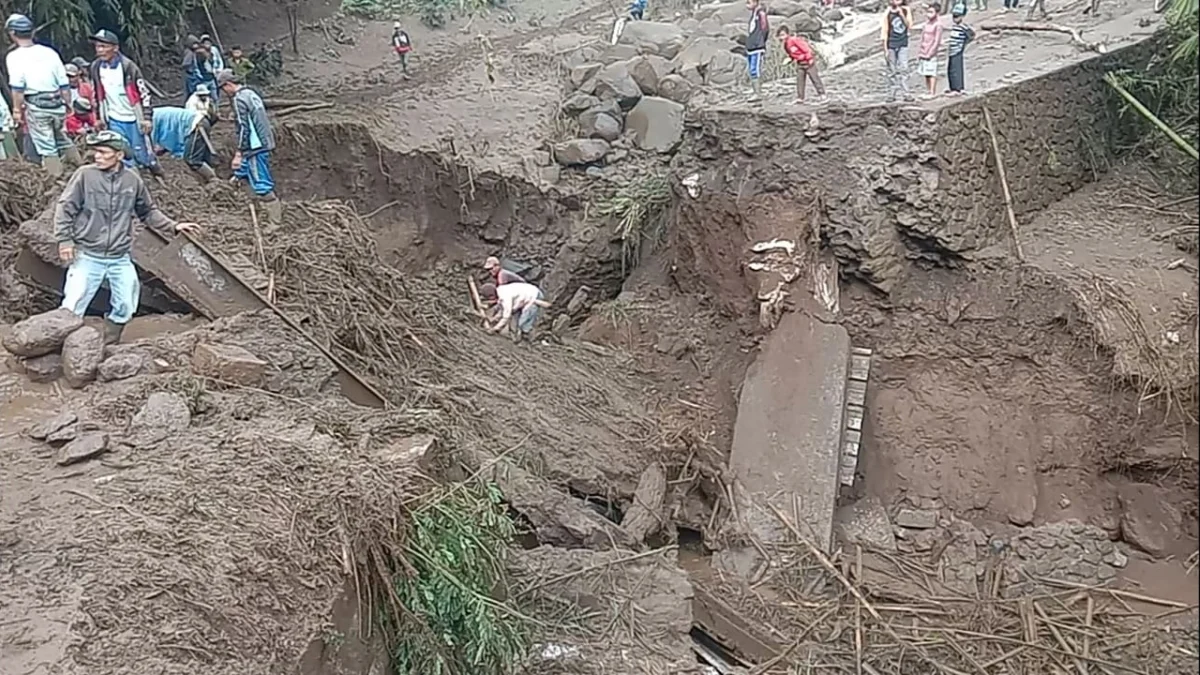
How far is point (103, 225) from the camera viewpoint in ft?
20.5

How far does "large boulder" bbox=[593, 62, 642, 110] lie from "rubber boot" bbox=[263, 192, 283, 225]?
5610 millimetres

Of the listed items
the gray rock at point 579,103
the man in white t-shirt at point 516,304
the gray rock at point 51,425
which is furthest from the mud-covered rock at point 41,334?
the gray rock at point 579,103

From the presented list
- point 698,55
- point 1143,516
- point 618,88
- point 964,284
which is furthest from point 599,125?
point 1143,516

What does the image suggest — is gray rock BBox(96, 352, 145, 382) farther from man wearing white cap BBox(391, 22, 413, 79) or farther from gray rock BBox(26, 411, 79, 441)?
man wearing white cap BBox(391, 22, 413, 79)

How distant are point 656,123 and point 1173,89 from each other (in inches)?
309

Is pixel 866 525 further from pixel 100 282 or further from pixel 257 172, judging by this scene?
pixel 257 172

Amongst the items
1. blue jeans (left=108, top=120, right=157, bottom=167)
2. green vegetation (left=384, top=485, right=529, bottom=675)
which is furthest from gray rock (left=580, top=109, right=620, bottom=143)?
green vegetation (left=384, top=485, right=529, bottom=675)

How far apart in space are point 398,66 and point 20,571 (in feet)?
41.0

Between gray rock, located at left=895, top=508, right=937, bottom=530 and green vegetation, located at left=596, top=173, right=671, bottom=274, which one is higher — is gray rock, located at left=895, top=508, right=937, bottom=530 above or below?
below

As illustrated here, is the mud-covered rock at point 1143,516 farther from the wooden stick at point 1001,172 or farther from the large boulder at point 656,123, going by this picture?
the large boulder at point 656,123

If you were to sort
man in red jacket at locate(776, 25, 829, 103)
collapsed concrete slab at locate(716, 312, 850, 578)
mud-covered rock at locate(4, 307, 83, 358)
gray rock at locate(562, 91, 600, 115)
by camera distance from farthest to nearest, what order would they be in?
gray rock at locate(562, 91, 600, 115) → man in red jacket at locate(776, 25, 829, 103) → collapsed concrete slab at locate(716, 312, 850, 578) → mud-covered rock at locate(4, 307, 83, 358)

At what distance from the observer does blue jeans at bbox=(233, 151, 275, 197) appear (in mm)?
9414

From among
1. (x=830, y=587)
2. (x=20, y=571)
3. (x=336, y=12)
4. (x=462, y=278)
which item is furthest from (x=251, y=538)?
(x=336, y=12)

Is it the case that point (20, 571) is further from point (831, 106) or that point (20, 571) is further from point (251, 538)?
point (831, 106)
